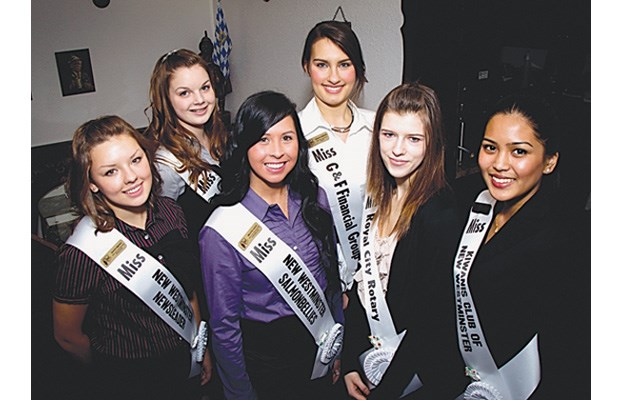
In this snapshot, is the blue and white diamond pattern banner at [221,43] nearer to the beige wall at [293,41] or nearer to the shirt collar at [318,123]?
the beige wall at [293,41]

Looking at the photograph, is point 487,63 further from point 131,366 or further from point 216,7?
point 216,7

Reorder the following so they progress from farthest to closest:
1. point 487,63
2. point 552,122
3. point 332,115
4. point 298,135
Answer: point 332,115 < point 487,63 < point 298,135 < point 552,122

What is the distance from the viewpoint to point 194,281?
174cm

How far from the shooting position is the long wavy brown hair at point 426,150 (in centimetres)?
143

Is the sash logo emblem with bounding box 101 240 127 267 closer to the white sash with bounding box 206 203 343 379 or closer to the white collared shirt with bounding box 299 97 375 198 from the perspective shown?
the white sash with bounding box 206 203 343 379

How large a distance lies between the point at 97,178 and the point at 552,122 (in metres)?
1.15

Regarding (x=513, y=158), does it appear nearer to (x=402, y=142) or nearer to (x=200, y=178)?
(x=402, y=142)

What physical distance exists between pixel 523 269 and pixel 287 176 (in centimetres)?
71

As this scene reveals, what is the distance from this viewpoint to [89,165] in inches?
56.7

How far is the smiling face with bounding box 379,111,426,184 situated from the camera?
1.43 metres

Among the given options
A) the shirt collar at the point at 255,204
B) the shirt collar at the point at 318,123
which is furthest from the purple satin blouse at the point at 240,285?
the shirt collar at the point at 318,123

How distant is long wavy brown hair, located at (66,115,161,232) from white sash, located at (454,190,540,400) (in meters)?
0.91

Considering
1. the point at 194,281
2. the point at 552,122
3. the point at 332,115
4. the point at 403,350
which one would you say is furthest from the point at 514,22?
the point at 194,281

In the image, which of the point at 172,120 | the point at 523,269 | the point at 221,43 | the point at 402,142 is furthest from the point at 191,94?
the point at 221,43
